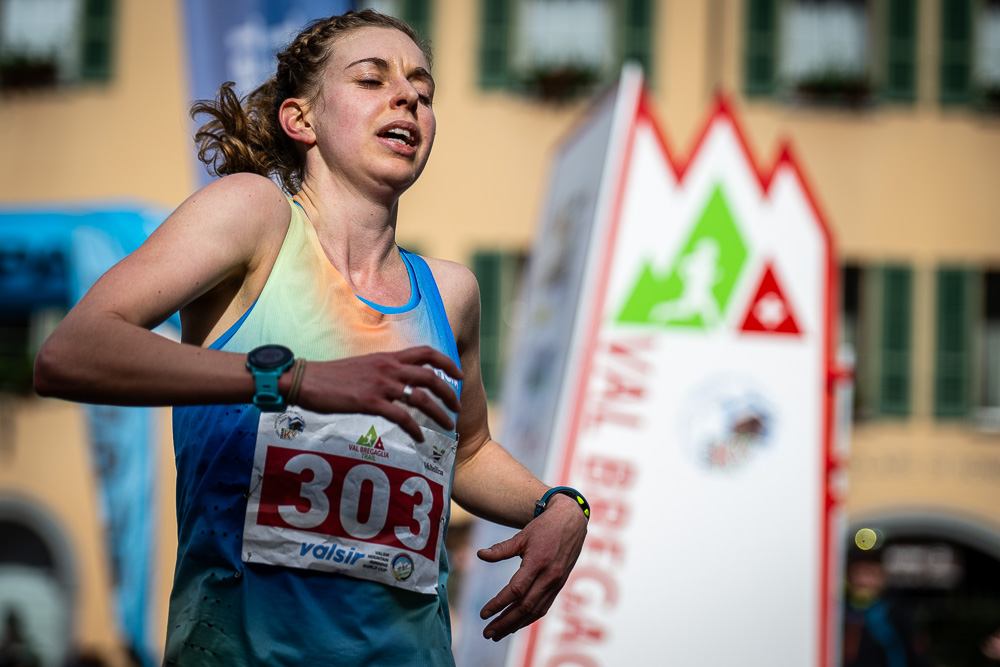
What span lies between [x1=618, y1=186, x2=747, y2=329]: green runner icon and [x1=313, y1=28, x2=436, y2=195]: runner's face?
285cm

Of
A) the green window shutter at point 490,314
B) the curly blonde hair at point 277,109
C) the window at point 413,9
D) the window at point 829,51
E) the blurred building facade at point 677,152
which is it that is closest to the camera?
the curly blonde hair at point 277,109

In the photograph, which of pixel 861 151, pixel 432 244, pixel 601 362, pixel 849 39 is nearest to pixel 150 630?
pixel 601 362

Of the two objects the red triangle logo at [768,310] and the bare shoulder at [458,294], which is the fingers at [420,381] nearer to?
the bare shoulder at [458,294]

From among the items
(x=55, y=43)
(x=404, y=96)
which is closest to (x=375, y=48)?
(x=404, y=96)

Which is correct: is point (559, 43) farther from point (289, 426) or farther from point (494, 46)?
point (289, 426)

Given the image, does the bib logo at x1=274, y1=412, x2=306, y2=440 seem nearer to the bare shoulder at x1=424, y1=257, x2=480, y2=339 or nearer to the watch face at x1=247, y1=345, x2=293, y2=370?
the watch face at x1=247, y1=345, x2=293, y2=370

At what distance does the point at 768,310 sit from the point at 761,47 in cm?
893

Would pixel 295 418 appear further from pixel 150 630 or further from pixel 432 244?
pixel 432 244

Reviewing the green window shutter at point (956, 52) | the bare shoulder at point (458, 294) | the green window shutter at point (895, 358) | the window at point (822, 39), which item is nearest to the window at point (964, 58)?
the green window shutter at point (956, 52)

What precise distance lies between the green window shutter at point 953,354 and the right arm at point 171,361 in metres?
12.0

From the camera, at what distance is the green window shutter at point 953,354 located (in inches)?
481

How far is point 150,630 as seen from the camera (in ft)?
18.7

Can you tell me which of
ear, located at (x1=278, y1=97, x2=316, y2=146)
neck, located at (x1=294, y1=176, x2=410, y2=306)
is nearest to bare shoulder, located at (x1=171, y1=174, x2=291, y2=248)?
neck, located at (x1=294, y1=176, x2=410, y2=306)

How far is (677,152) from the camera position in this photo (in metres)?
12.4
